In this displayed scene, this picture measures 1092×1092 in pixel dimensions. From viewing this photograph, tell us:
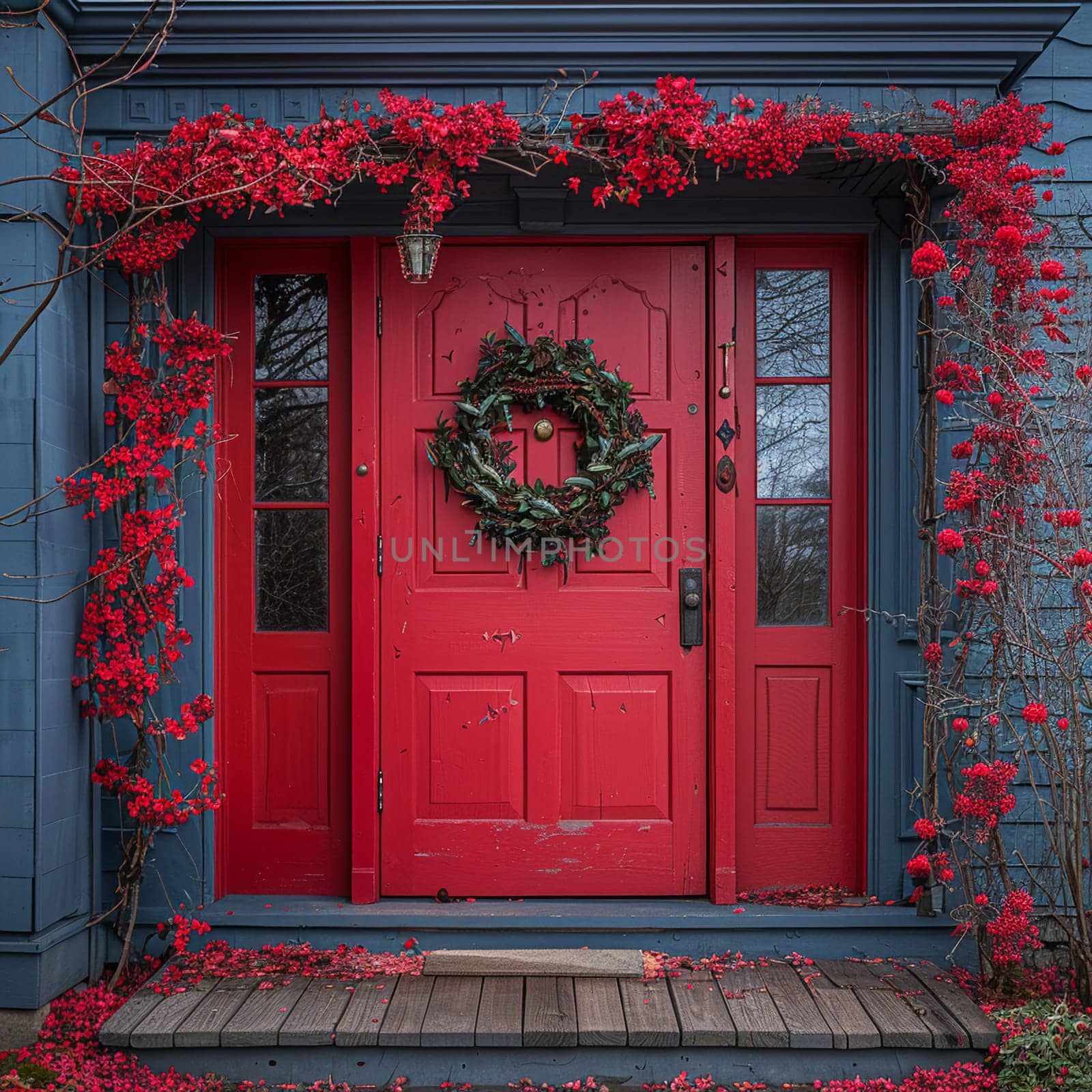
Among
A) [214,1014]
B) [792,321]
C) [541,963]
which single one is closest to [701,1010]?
[541,963]

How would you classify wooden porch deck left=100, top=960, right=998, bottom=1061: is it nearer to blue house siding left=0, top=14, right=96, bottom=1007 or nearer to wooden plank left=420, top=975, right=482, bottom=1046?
wooden plank left=420, top=975, right=482, bottom=1046

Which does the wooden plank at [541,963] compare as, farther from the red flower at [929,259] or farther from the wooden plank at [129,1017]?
the red flower at [929,259]

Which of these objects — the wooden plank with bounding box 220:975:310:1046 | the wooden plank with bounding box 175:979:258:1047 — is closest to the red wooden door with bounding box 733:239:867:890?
the wooden plank with bounding box 220:975:310:1046

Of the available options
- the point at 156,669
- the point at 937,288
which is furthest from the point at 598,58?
the point at 156,669

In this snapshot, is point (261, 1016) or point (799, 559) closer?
point (261, 1016)

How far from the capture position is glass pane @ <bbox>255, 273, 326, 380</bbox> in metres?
3.43

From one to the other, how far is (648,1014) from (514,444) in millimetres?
1878

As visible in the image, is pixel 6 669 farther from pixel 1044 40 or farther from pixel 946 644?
pixel 1044 40

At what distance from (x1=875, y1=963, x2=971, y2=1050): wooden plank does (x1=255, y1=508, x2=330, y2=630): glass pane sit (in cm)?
223

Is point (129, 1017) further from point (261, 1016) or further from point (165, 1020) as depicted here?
point (261, 1016)

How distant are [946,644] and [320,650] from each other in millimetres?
2179

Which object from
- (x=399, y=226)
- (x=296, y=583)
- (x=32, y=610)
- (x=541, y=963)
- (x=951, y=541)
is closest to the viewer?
(x=951, y=541)

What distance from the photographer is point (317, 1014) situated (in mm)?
2783

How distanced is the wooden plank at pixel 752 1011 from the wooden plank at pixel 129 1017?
5.69 feet
